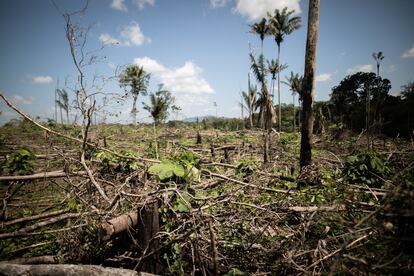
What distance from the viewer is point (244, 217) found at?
2920 mm

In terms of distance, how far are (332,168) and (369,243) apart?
481 centimetres

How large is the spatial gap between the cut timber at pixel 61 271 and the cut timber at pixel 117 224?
33 centimetres

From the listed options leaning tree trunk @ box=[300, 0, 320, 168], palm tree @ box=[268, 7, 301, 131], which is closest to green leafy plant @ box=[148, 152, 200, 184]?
leaning tree trunk @ box=[300, 0, 320, 168]

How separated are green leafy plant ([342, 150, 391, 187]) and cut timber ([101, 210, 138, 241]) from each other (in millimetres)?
3744

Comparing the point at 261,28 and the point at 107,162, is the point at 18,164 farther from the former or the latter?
the point at 261,28

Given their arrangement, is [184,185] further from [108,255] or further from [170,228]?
[108,255]

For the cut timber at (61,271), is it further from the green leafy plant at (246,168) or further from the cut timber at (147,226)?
the green leafy plant at (246,168)

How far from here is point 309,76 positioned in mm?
4930

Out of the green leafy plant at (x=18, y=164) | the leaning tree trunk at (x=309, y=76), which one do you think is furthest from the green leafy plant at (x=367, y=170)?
the green leafy plant at (x=18, y=164)

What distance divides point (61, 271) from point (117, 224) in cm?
60

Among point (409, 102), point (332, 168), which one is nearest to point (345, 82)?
point (409, 102)

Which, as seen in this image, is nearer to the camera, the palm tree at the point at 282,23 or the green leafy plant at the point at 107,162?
the green leafy plant at the point at 107,162

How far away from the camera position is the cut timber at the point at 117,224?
231cm

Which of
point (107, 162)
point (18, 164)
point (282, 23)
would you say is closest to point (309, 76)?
point (107, 162)
